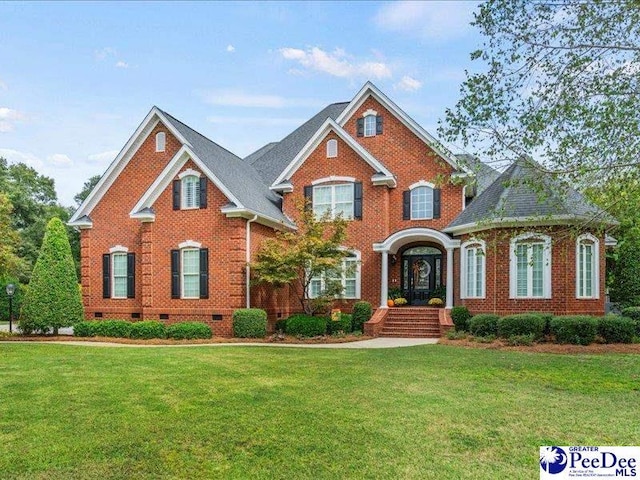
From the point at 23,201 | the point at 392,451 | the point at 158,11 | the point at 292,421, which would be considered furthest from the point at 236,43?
the point at 23,201

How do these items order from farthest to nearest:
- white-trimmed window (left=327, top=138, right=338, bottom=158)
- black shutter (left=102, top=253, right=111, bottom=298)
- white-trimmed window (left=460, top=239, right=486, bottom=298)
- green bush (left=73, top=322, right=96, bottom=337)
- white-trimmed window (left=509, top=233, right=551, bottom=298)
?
white-trimmed window (left=327, top=138, right=338, bottom=158)
black shutter (left=102, top=253, right=111, bottom=298)
green bush (left=73, top=322, right=96, bottom=337)
white-trimmed window (left=460, top=239, right=486, bottom=298)
white-trimmed window (left=509, top=233, right=551, bottom=298)

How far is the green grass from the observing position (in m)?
4.87

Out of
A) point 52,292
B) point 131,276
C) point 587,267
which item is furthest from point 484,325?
point 52,292

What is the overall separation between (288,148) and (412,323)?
1135 cm

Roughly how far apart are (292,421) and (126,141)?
17145mm

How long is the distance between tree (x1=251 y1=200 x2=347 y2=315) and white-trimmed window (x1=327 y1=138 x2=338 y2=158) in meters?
3.58

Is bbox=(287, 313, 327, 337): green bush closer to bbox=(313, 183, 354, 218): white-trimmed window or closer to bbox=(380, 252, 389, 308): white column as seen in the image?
bbox=(380, 252, 389, 308): white column

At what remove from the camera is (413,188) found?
68.4 feet

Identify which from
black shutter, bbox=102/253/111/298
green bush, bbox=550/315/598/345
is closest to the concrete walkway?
green bush, bbox=550/315/598/345

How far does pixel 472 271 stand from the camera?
17.9 meters

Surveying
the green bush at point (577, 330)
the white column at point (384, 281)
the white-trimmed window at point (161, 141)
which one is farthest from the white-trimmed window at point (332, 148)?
the green bush at point (577, 330)

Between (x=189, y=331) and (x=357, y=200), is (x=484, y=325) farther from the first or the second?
(x=189, y=331)

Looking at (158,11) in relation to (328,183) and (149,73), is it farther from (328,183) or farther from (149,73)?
(328,183)

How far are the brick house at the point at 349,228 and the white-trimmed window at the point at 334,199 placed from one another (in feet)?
0.14
